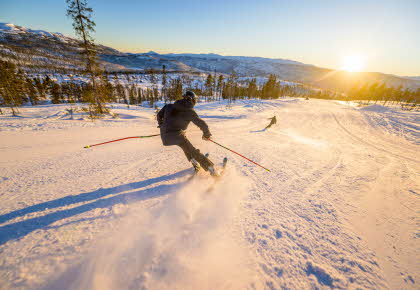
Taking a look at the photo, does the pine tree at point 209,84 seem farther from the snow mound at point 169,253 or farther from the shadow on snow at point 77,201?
the snow mound at point 169,253

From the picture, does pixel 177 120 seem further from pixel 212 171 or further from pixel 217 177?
pixel 217 177

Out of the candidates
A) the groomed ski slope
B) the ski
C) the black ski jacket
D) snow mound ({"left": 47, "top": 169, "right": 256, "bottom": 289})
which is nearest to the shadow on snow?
the groomed ski slope

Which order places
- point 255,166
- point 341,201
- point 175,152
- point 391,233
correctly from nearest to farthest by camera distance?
point 391,233 < point 341,201 < point 255,166 < point 175,152

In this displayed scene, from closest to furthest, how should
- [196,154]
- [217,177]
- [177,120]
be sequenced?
[177,120]
[196,154]
[217,177]

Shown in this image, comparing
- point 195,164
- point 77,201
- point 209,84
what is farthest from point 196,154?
point 209,84

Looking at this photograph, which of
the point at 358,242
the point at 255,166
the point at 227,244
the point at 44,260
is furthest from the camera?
the point at 255,166

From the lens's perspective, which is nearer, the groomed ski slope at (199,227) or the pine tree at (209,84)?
the groomed ski slope at (199,227)

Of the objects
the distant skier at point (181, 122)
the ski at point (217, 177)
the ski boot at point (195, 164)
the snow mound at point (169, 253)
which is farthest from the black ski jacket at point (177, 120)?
the snow mound at point (169, 253)

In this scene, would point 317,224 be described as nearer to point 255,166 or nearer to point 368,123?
point 255,166

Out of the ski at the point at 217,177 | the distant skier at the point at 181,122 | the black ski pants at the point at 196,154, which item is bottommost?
the ski at the point at 217,177

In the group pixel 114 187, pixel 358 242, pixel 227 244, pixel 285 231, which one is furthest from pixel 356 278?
pixel 114 187

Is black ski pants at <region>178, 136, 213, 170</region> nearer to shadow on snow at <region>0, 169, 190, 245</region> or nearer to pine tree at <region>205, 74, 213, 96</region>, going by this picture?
shadow on snow at <region>0, 169, 190, 245</region>

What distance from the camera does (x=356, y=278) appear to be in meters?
1.95

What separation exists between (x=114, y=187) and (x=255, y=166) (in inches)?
147
